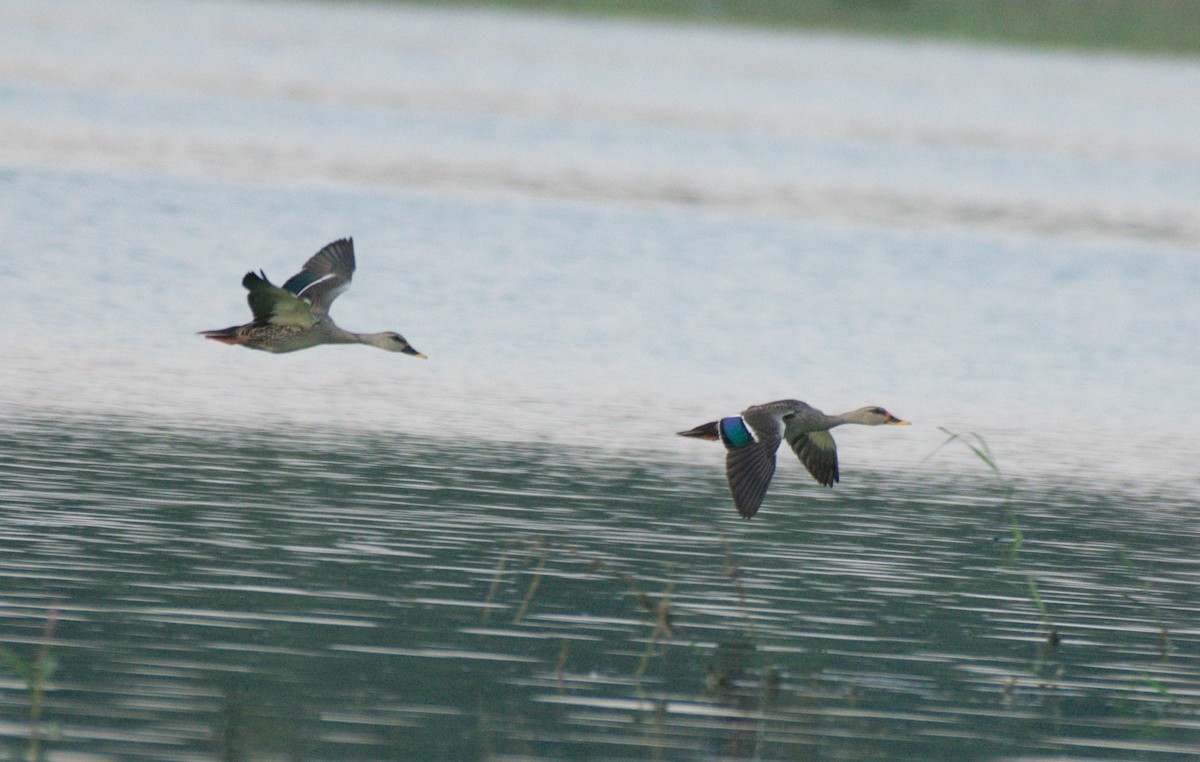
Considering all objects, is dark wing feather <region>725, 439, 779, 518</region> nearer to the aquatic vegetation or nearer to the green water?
the green water

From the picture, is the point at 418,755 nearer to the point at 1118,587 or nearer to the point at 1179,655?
the point at 1179,655

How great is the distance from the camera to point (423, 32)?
108625 mm

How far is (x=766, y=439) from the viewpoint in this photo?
1698 centimetres

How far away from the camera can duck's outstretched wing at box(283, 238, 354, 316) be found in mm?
19000

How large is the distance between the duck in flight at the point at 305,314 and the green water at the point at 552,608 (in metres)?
1.52

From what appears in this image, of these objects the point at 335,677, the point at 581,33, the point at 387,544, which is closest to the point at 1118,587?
the point at 387,544

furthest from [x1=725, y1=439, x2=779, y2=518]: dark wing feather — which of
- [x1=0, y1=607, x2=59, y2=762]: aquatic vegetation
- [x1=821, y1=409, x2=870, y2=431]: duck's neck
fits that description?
[x1=0, y1=607, x2=59, y2=762]: aquatic vegetation

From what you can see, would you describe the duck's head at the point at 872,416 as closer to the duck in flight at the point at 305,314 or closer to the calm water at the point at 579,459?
the calm water at the point at 579,459

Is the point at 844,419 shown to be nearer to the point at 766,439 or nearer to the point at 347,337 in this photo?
the point at 766,439

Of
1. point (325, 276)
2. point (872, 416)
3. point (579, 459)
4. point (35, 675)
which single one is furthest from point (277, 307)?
point (35, 675)

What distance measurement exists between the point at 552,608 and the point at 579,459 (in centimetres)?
619

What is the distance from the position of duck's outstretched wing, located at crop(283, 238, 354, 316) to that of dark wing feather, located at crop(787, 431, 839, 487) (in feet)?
13.7

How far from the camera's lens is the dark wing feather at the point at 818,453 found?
18031 mm

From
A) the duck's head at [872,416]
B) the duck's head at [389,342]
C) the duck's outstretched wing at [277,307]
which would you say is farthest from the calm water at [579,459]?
the duck's outstretched wing at [277,307]
